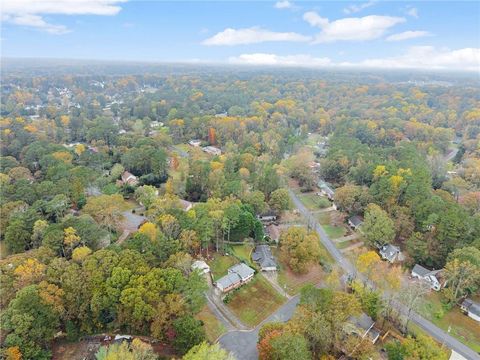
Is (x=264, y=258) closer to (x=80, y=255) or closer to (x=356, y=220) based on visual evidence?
(x=356, y=220)

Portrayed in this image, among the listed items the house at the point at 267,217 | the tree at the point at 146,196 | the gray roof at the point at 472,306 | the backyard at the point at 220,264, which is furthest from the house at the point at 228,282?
the gray roof at the point at 472,306

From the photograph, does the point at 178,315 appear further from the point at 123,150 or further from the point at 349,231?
the point at 123,150

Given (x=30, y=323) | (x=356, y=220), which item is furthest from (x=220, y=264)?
(x=356, y=220)

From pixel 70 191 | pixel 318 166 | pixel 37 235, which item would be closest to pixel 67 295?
pixel 37 235

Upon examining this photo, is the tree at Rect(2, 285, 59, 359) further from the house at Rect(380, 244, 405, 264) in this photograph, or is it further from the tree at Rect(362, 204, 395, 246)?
the house at Rect(380, 244, 405, 264)

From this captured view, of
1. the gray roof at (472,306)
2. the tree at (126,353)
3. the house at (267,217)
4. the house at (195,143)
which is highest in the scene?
the house at (195,143)

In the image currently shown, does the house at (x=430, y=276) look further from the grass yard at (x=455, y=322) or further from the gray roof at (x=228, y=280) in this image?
the gray roof at (x=228, y=280)
